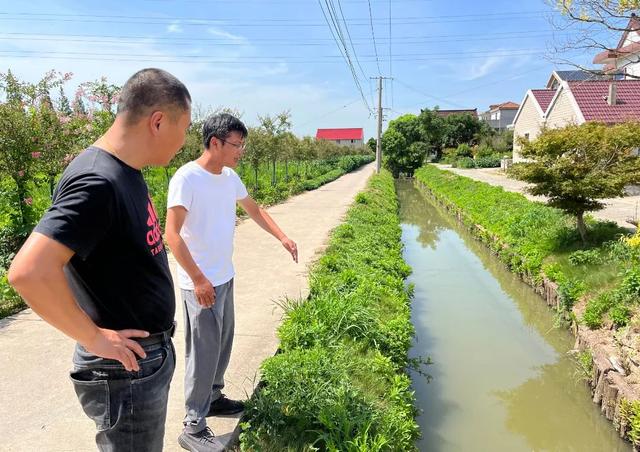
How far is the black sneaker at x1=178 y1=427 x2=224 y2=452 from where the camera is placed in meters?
2.61

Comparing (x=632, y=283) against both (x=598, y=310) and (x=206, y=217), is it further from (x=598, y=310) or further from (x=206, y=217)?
(x=206, y=217)

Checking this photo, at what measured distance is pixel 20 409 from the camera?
3092mm

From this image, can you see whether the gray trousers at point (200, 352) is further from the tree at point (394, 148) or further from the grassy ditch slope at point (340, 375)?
the tree at point (394, 148)

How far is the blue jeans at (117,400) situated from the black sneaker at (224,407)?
1.47 metres

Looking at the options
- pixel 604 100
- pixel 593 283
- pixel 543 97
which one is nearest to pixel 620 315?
pixel 593 283

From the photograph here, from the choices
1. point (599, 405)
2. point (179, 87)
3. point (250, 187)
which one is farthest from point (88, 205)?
point (250, 187)

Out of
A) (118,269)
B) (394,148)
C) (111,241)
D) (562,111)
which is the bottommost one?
(118,269)

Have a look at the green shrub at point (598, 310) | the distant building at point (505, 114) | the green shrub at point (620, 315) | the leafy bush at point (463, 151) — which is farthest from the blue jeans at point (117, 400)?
the distant building at point (505, 114)

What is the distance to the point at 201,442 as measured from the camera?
8.61 feet

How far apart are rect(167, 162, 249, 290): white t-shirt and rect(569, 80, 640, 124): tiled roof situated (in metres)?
20.5

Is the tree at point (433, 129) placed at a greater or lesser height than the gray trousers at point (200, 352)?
greater

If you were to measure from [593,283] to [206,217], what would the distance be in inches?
240

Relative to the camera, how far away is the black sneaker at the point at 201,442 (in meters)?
2.61

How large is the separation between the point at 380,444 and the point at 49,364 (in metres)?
2.88
